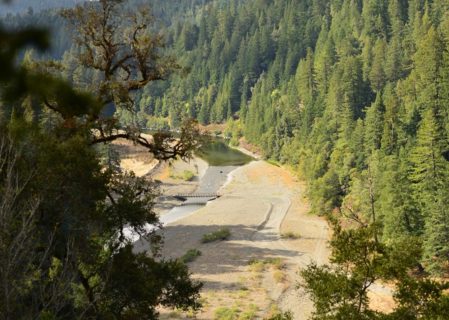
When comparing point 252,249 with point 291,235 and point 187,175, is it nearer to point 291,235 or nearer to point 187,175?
point 291,235

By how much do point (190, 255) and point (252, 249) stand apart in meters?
7.66

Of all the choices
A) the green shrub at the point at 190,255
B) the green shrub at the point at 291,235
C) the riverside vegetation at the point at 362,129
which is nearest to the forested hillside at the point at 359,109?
the riverside vegetation at the point at 362,129

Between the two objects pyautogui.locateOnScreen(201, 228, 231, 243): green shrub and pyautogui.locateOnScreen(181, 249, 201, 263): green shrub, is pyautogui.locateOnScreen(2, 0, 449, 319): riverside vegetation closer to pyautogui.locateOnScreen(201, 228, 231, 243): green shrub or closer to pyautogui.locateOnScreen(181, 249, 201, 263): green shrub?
pyautogui.locateOnScreen(181, 249, 201, 263): green shrub

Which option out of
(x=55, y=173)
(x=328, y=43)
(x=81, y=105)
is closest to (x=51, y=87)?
(x=81, y=105)

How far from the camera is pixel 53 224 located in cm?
1184

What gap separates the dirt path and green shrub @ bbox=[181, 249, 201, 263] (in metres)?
0.70

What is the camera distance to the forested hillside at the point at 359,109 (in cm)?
5028

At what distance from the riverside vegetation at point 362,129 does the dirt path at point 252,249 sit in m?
5.09

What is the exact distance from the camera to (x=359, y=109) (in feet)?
306

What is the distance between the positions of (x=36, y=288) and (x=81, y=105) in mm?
9236

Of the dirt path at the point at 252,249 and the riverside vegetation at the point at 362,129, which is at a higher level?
the riverside vegetation at the point at 362,129

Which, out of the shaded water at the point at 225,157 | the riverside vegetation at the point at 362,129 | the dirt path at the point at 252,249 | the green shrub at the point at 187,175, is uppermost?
the riverside vegetation at the point at 362,129

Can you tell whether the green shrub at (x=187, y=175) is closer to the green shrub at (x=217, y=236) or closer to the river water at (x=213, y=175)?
the river water at (x=213, y=175)

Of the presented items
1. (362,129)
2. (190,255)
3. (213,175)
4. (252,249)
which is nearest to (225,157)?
(213,175)
